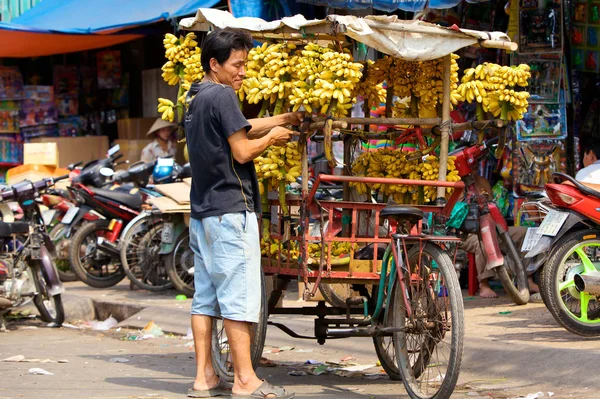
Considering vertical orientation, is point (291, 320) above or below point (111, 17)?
below

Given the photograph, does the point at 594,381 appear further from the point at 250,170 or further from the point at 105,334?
the point at 105,334

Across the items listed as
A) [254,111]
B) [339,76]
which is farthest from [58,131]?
[339,76]

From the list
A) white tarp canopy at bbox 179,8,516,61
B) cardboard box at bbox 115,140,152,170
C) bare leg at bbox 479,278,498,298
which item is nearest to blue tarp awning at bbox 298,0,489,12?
bare leg at bbox 479,278,498,298

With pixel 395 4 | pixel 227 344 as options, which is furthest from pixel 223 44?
pixel 395 4

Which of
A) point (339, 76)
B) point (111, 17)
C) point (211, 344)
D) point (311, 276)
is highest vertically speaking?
point (111, 17)

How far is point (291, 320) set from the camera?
8383mm

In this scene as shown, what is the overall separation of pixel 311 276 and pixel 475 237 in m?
3.75

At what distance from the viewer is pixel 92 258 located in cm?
1087

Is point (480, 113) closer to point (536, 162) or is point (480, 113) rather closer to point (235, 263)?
point (235, 263)

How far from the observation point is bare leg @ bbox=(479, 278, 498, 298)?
9016mm

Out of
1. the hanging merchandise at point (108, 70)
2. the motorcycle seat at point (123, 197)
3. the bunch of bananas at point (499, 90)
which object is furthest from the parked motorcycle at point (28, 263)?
the hanging merchandise at point (108, 70)

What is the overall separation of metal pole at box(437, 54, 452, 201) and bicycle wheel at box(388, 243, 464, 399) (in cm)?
64

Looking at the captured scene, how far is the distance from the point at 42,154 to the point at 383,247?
7550 millimetres

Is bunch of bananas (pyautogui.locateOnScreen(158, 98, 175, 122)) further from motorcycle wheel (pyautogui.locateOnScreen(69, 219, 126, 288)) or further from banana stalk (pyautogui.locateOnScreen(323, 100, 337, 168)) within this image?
motorcycle wheel (pyautogui.locateOnScreen(69, 219, 126, 288))
